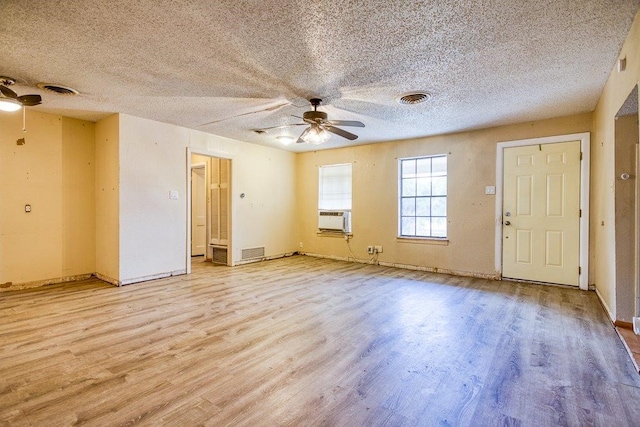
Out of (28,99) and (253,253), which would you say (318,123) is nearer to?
(28,99)

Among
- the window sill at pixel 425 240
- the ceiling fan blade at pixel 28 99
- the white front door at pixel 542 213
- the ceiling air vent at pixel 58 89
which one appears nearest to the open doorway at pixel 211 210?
the ceiling air vent at pixel 58 89

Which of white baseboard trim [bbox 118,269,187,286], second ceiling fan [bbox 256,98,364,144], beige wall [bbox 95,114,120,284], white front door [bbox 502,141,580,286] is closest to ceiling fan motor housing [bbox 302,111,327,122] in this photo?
second ceiling fan [bbox 256,98,364,144]


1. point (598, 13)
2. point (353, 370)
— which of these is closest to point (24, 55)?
point (353, 370)

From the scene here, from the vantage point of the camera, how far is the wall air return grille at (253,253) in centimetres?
647

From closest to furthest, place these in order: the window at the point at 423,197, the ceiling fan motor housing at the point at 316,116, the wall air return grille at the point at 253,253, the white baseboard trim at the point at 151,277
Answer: the ceiling fan motor housing at the point at 316,116
the white baseboard trim at the point at 151,277
the window at the point at 423,197
the wall air return grille at the point at 253,253

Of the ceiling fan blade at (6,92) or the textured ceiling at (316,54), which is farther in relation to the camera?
the ceiling fan blade at (6,92)

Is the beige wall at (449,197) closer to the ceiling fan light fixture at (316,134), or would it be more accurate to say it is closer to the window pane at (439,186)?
the window pane at (439,186)

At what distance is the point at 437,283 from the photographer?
4891mm

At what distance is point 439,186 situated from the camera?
5797 mm

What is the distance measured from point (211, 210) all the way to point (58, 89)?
3.48 meters

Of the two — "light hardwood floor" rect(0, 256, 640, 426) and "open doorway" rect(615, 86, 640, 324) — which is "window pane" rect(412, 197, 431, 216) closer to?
"light hardwood floor" rect(0, 256, 640, 426)

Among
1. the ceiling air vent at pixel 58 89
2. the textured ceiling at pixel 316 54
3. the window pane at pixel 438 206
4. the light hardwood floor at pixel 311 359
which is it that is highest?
the ceiling air vent at pixel 58 89

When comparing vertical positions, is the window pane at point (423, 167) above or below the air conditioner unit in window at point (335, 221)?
above

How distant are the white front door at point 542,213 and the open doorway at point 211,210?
4.96 meters
